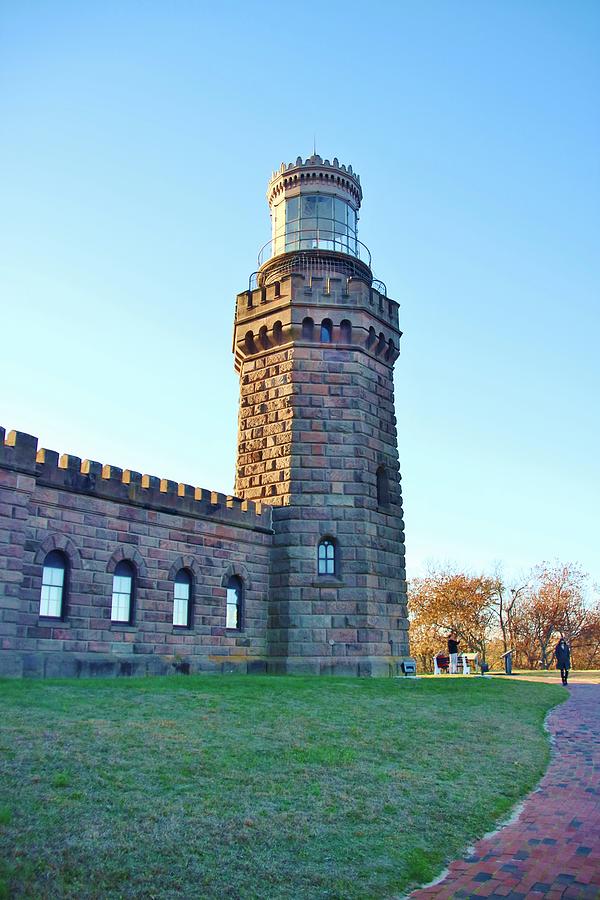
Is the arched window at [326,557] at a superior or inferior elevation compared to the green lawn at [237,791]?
superior

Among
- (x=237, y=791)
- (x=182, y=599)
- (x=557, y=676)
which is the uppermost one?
(x=182, y=599)

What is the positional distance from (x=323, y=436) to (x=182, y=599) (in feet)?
19.8

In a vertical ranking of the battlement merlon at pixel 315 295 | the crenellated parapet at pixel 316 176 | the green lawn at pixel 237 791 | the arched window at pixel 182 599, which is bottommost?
the green lawn at pixel 237 791

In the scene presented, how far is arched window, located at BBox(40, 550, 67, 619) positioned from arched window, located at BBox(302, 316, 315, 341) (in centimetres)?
990

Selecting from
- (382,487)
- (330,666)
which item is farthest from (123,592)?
(382,487)

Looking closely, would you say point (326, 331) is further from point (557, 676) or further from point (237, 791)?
point (237, 791)

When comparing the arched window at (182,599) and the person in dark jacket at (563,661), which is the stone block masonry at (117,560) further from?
the person in dark jacket at (563,661)

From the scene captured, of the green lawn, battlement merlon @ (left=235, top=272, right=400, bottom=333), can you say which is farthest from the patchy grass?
the green lawn

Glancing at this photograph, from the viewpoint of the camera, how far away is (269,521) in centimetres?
2147

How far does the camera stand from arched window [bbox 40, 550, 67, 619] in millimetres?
15797

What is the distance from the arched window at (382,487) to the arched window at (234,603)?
4.92 m

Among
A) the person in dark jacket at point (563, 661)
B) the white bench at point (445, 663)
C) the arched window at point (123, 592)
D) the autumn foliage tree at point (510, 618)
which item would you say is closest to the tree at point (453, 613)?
the autumn foliage tree at point (510, 618)

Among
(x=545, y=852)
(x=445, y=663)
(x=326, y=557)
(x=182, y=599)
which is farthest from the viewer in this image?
(x=445, y=663)

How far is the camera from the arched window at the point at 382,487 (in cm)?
2261
